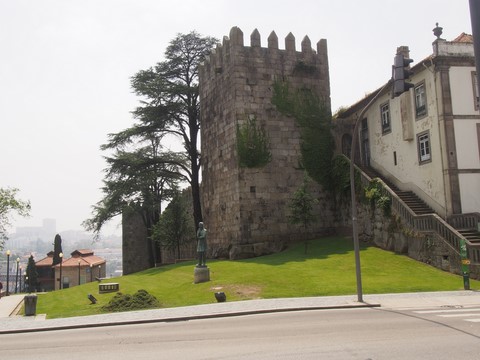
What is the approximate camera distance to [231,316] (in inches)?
574

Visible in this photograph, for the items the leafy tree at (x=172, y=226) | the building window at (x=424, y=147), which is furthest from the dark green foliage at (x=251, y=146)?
the leafy tree at (x=172, y=226)

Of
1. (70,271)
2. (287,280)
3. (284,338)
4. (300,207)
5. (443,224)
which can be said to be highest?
(300,207)

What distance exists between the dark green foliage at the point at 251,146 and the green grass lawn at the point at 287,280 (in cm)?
608

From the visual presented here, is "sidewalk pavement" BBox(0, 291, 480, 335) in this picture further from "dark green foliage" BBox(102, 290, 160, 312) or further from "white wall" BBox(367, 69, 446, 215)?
"white wall" BBox(367, 69, 446, 215)

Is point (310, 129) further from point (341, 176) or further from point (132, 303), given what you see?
point (132, 303)

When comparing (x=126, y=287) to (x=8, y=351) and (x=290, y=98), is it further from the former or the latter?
(x=290, y=98)

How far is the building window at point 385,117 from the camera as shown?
2908 cm

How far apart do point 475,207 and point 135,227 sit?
3664cm

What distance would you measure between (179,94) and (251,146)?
9893 millimetres

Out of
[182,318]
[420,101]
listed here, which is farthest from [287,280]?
[420,101]

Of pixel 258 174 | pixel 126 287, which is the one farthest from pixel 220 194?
pixel 126 287

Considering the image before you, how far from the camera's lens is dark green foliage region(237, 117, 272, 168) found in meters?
29.0

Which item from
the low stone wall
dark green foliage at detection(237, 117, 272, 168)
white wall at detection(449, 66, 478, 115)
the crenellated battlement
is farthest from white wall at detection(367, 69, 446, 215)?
dark green foliage at detection(237, 117, 272, 168)

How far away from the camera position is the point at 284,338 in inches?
404
